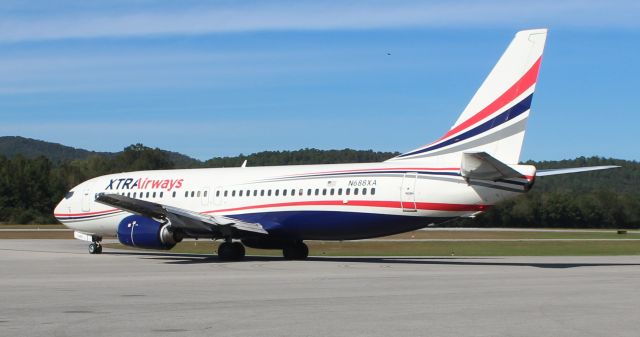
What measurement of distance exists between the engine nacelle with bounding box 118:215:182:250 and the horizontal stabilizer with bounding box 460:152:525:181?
37.1 ft

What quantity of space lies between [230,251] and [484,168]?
1112 cm

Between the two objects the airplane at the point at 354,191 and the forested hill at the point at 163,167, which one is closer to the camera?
the airplane at the point at 354,191

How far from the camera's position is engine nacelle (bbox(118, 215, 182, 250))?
34.9m

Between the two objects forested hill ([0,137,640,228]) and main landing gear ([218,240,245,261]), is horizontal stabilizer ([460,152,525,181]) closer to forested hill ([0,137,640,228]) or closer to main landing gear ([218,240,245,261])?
main landing gear ([218,240,245,261])

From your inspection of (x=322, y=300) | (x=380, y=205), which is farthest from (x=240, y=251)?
(x=322, y=300)

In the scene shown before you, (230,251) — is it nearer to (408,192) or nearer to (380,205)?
(380,205)

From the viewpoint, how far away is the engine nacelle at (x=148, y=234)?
34906mm

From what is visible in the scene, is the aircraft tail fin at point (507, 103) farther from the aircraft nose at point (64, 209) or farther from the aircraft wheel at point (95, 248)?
the aircraft nose at point (64, 209)

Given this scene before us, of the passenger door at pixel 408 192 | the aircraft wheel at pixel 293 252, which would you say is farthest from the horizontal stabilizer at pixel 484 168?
the aircraft wheel at pixel 293 252

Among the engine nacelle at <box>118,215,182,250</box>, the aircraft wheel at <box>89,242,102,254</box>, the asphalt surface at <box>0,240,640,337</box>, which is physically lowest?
the asphalt surface at <box>0,240,640,337</box>

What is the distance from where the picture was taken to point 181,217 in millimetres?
34156

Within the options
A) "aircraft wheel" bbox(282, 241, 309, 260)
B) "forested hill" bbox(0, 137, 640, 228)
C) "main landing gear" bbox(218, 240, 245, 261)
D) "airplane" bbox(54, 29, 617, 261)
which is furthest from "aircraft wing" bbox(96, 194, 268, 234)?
"forested hill" bbox(0, 137, 640, 228)

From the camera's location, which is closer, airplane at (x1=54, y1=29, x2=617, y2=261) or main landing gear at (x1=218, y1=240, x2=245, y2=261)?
airplane at (x1=54, y1=29, x2=617, y2=261)

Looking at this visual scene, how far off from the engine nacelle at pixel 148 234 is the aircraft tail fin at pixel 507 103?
35.7 feet
